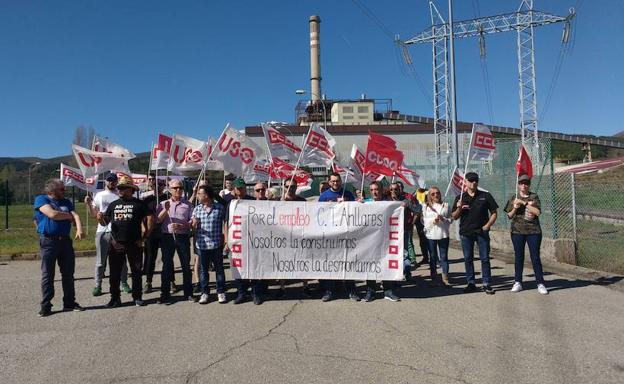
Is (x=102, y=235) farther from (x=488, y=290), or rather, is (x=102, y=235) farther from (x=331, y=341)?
(x=488, y=290)

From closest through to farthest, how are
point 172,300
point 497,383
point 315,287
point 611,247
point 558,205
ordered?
point 497,383, point 172,300, point 315,287, point 558,205, point 611,247

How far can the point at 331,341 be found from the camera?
5.26m

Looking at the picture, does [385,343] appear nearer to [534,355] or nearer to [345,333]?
[345,333]

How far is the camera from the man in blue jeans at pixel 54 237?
21.5ft

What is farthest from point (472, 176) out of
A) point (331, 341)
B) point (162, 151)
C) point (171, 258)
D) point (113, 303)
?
point (162, 151)

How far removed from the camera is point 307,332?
5.62 meters

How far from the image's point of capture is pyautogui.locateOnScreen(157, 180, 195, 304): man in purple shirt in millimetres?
7238

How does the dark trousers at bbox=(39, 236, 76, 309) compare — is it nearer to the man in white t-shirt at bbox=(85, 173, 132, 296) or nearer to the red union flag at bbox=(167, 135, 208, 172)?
the man in white t-shirt at bbox=(85, 173, 132, 296)

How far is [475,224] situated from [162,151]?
6.51m

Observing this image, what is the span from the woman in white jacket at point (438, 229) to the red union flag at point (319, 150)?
2043 mm

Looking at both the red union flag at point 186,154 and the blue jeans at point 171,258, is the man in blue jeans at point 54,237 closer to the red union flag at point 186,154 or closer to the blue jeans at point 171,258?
the blue jeans at point 171,258

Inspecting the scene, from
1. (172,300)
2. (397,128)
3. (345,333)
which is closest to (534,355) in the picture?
(345,333)

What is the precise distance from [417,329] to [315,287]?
273 cm

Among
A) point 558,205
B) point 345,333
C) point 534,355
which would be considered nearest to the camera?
point 534,355
